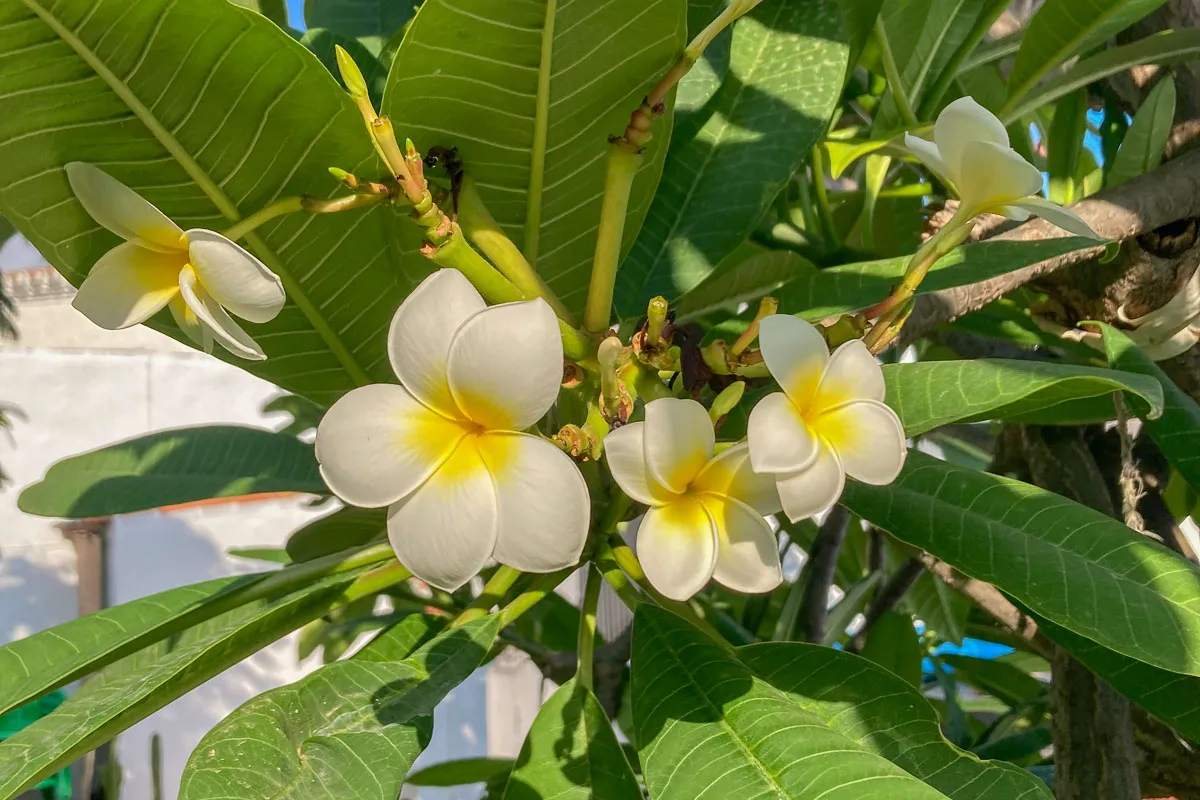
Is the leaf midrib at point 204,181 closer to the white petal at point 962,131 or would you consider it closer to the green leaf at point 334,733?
the green leaf at point 334,733

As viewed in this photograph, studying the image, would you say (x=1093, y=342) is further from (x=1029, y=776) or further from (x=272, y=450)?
(x=272, y=450)

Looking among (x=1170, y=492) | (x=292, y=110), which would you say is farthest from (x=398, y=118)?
(x=1170, y=492)

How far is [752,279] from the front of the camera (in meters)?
0.73

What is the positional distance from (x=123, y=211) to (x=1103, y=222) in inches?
25.1

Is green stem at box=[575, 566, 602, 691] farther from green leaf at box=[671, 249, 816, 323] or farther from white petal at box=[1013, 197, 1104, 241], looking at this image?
white petal at box=[1013, 197, 1104, 241]

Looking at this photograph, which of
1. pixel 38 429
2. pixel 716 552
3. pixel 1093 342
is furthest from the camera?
pixel 38 429

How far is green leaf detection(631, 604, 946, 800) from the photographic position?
0.35 m

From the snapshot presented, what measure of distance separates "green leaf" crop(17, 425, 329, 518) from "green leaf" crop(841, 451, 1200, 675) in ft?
1.78

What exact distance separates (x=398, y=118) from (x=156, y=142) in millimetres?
117

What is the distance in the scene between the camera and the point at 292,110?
1.39 ft

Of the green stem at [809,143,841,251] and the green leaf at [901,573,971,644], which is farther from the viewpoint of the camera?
the green leaf at [901,573,971,644]

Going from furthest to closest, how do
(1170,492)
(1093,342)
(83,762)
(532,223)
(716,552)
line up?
(83,762) < (1170,492) < (1093,342) < (532,223) < (716,552)

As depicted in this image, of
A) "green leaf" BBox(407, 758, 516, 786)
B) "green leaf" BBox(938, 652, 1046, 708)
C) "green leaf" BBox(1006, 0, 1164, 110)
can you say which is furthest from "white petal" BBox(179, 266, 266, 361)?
"green leaf" BBox(938, 652, 1046, 708)

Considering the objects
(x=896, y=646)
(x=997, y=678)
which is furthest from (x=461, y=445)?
(x=997, y=678)
